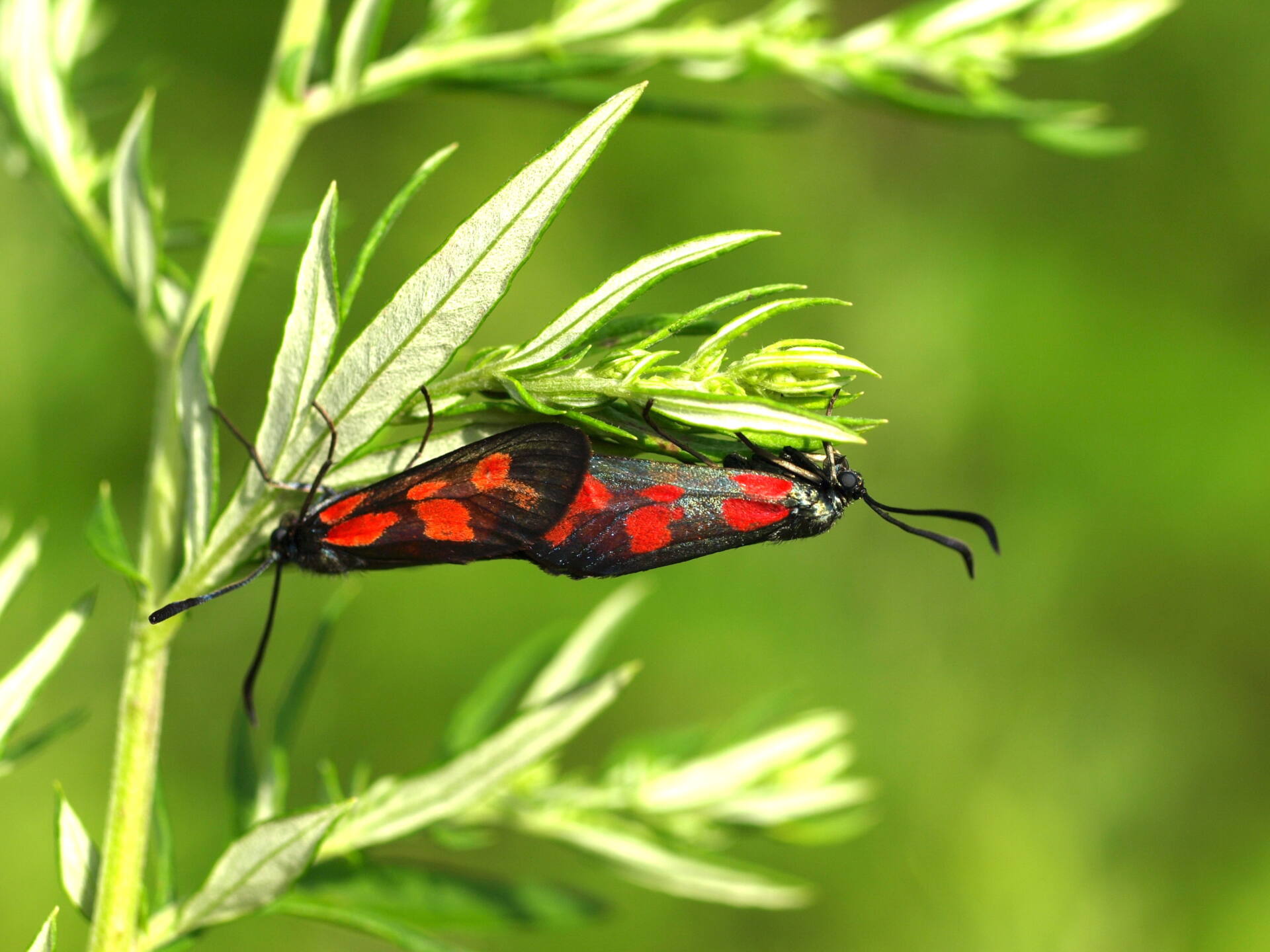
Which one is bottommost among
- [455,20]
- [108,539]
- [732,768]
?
[732,768]

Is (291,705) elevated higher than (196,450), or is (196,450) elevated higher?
(196,450)

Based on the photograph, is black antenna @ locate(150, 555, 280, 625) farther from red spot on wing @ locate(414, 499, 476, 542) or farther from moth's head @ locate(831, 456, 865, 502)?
moth's head @ locate(831, 456, 865, 502)

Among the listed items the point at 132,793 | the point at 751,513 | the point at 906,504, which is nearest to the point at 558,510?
the point at 751,513

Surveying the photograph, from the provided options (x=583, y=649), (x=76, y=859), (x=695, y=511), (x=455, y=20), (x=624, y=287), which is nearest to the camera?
(x=624, y=287)

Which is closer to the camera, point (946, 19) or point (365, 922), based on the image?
point (365, 922)

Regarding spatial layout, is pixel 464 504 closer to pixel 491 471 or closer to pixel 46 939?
pixel 491 471

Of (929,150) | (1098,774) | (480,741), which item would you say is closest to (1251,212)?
(929,150)

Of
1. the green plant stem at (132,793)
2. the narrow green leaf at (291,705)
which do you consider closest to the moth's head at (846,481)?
the narrow green leaf at (291,705)

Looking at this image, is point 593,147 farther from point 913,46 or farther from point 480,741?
point 913,46
